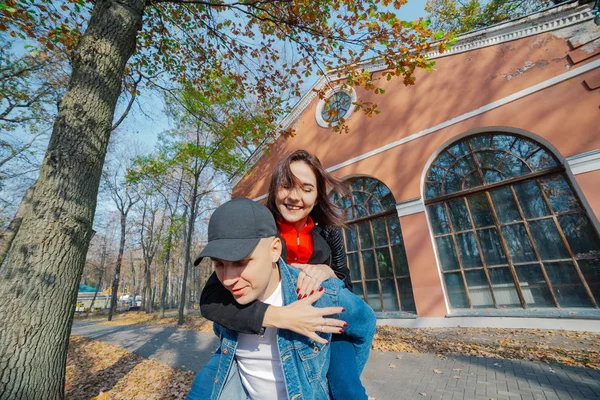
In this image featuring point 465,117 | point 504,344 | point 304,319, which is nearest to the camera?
point 304,319

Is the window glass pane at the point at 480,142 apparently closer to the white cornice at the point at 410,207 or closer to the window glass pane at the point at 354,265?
the white cornice at the point at 410,207

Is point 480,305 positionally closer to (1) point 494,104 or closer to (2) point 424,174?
(2) point 424,174

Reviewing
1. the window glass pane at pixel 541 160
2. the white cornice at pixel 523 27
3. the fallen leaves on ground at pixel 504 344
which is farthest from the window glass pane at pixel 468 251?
the white cornice at pixel 523 27

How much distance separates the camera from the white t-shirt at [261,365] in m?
1.27

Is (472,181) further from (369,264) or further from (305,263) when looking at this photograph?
(305,263)

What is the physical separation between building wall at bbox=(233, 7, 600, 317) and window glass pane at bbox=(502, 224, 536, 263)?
50.2 inches

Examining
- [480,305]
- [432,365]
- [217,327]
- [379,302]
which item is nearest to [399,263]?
[379,302]

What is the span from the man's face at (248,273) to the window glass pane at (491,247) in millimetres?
7583

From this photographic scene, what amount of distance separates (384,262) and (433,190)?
9.25ft

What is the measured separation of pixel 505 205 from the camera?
259 inches

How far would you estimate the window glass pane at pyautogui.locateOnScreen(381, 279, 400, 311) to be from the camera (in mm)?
7824

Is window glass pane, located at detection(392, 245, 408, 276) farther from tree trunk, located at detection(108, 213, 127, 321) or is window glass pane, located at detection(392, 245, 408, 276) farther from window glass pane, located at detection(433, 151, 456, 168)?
tree trunk, located at detection(108, 213, 127, 321)

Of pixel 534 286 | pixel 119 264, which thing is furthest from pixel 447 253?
pixel 119 264

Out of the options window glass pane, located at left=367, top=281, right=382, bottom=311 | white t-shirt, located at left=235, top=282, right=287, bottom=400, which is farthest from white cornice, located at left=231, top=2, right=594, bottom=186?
window glass pane, located at left=367, top=281, right=382, bottom=311
